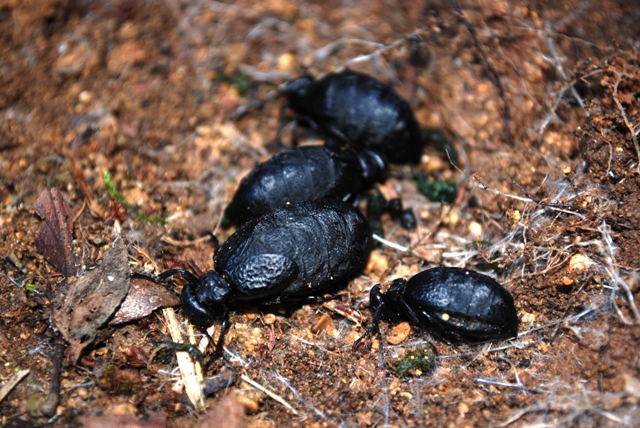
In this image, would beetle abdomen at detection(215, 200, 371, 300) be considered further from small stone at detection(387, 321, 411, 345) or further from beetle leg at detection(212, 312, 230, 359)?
small stone at detection(387, 321, 411, 345)

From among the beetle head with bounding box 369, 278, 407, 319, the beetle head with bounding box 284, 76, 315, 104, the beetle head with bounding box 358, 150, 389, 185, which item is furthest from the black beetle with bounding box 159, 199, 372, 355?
the beetle head with bounding box 284, 76, 315, 104

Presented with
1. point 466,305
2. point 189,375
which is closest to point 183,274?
point 189,375

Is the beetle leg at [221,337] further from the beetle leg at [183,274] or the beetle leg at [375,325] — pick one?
the beetle leg at [375,325]

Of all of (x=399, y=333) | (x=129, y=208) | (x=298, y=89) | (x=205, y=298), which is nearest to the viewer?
(x=205, y=298)

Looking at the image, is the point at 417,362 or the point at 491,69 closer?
the point at 417,362

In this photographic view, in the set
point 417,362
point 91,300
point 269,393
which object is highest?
point 91,300

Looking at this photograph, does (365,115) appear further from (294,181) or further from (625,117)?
(625,117)

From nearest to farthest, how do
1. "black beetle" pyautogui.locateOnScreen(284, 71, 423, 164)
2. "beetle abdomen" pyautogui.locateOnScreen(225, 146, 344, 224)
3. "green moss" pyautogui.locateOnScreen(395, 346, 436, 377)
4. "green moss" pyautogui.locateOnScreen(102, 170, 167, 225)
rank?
"green moss" pyautogui.locateOnScreen(395, 346, 436, 377) < "beetle abdomen" pyautogui.locateOnScreen(225, 146, 344, 224) < "green moss" pyautogui.locateOnScreen(102, 170, 167, 225) < "black beetle" pyautogui.locateOnScreen(284, 71, 423, 164)
